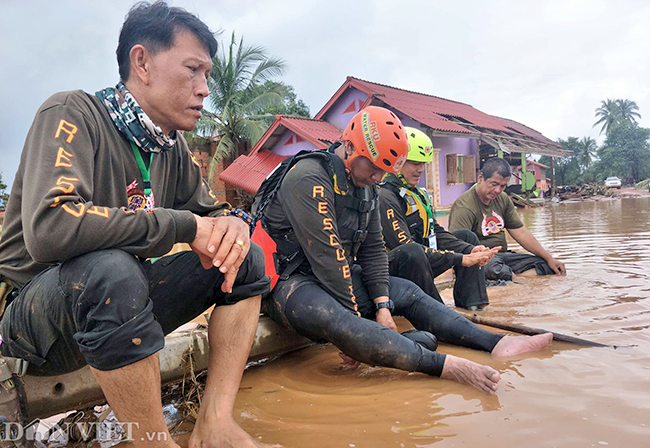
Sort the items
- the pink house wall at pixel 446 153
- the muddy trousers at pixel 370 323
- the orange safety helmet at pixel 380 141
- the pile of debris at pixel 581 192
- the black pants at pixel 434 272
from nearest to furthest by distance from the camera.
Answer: the muddy trousers at pixel 370 323 → the orange safety helmet at pixel 380 141 → the black pants at pixel 434 272 → the pink house wall at pixel 446 153 → the pile of debris at pixel 581 192

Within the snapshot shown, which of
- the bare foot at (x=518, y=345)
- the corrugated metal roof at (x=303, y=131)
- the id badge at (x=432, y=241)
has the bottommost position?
the bare foot at (x=518, y=345)

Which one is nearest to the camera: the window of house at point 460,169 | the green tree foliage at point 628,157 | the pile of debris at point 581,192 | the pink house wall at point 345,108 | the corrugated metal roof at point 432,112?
the corrugated metal roof at point 432,112

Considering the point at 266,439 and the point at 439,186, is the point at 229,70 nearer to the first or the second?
the point at 439,186

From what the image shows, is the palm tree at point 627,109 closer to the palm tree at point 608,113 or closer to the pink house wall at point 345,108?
the palm tree at point 608,113

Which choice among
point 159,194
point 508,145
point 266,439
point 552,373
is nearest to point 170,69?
point 159,194

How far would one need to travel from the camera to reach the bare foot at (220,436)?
1.65 m

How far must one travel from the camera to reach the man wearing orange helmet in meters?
2.32

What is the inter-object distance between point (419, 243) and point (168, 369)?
93.9 inches

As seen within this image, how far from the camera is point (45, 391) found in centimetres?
194

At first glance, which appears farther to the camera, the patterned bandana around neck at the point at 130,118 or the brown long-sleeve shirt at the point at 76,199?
the patterned bandana around neck at the point at 130,118

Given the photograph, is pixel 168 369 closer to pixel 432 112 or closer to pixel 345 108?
pixel 345 108

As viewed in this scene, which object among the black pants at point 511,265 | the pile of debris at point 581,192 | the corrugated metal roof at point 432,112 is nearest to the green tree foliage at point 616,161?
the pile of debris at point 581,192

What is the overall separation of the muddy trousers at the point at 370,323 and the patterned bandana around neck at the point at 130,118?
3.63 ft

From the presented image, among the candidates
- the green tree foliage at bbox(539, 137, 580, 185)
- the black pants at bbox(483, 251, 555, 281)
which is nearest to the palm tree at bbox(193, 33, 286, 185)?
the black pants at bbox(483, 251, 555, 281)
